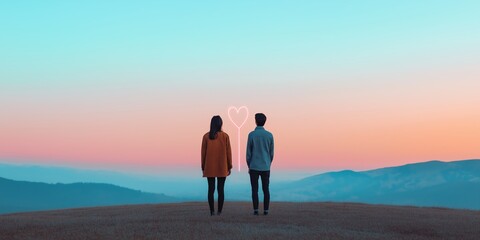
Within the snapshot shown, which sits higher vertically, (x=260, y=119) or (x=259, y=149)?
(x=260, y=119)

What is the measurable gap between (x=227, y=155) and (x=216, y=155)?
1.18ft

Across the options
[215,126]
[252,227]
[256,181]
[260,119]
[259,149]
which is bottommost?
[252,227]

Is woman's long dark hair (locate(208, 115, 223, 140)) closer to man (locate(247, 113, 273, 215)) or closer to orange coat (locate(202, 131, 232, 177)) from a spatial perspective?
orange coat (locate(202, 131, 232, 177))

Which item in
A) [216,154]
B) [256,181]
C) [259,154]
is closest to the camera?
[216,154]

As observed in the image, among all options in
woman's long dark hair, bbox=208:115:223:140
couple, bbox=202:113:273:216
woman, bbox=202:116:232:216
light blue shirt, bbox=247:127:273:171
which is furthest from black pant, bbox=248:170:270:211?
woman's long dark hair, bbox=208:115:223:140

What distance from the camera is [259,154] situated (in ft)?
66.1

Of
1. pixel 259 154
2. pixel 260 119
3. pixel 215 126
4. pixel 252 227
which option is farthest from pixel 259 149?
pixel 252 227

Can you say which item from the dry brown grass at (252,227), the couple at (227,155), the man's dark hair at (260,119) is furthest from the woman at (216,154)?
the dry brown grass at (252,227)

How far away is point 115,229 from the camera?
57.0 ft

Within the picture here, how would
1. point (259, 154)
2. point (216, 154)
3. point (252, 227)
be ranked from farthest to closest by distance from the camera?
point (259, 154) < point (216, 154) < point (252, 227)

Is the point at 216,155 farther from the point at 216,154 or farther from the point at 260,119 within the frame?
the point at 260,119

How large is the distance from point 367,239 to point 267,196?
16.2 ft

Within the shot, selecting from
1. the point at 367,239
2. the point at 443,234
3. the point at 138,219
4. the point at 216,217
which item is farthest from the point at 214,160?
the point at 443,234

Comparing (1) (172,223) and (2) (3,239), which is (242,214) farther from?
(2) (3,239)
